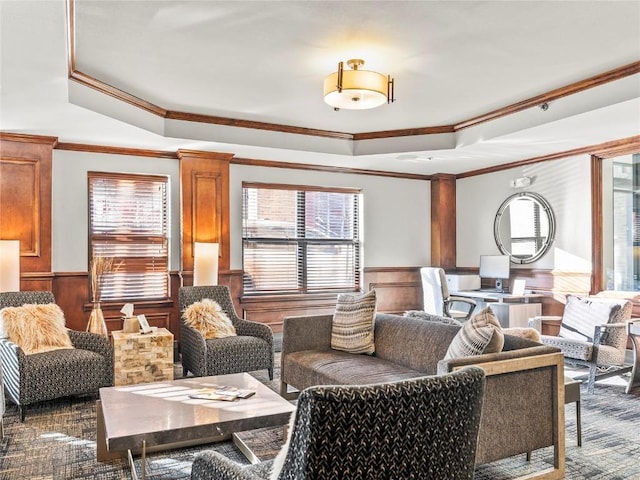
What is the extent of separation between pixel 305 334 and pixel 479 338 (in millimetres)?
1756

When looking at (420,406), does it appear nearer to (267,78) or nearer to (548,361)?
(548,361)

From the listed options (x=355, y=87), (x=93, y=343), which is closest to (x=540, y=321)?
(x=355, y=87)

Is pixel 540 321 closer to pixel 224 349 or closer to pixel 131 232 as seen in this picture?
pixel 224 349

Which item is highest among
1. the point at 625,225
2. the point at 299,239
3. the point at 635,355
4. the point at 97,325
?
the point at 625,225

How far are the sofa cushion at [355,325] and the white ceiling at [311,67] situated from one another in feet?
6.04

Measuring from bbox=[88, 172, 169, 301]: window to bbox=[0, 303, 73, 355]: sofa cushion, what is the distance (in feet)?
4.11

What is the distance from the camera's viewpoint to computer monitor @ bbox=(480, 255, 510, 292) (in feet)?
20.6

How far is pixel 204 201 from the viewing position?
572 centimetres

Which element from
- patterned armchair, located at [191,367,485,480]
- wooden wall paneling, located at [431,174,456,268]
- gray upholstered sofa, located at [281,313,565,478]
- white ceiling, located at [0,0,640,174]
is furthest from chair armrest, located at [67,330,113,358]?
wooden wall paneling, located at [431,174,456,268]

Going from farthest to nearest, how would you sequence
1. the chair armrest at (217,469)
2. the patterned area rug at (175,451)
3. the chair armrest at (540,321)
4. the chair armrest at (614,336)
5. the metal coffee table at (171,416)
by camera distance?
the chair armrest at (540,321) → the chair armrest at (614,336) → the patterned area rug at (175,451) → the metal coffee table at (171,416) → the chair armrest at (217,469)

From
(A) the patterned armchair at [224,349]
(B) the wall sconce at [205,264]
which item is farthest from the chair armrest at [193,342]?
(B) the wall sconce at [205,264]

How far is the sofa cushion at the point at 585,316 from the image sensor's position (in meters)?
4.41

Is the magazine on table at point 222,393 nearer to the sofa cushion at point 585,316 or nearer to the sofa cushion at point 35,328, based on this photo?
the sofa cushion at point 35,328

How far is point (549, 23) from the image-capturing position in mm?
3064
